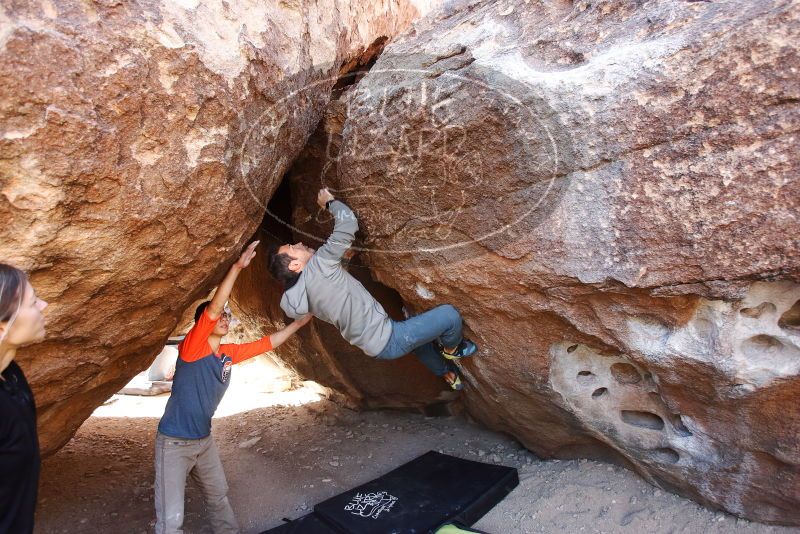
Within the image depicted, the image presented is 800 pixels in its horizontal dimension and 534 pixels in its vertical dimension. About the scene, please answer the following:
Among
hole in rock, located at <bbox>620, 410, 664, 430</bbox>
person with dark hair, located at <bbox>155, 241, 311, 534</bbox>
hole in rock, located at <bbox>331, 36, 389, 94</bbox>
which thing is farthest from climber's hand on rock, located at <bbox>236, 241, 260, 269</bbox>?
hole in rock, located at <bbox>620, 410, 664, 430</bbox>

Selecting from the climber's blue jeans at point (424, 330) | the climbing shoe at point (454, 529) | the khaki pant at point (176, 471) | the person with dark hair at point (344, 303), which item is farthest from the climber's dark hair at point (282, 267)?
the climbing shoe at point (454, 529)

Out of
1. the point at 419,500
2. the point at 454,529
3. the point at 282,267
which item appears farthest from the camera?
the point at 419,500

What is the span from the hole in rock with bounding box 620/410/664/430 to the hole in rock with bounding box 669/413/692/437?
0.07 m

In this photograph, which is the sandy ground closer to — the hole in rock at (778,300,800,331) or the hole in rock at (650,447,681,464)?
the hole in rock at (650,447,681,464)

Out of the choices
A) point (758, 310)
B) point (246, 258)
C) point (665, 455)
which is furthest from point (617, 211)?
point (246, 258)

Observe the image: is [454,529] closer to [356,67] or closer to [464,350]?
[464,350]

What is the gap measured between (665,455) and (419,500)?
1.14 meters

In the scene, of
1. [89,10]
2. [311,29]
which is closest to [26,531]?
[89,10]

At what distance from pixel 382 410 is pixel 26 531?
289cm

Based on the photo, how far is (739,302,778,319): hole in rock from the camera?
6.01 ft

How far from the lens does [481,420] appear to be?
3406 mm

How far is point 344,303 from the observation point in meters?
2.39

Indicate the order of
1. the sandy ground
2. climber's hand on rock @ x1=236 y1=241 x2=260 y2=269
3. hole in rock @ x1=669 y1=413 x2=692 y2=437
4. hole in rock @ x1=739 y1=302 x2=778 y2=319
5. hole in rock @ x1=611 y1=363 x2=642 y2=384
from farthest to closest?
climber's hand on rock @ x1=236 y1=241 x2=260 y2=269, the sandy ground, hole in rock @ x1=611 y1=363 x2=642 y2=384, hole in rock @ x1=669 y1=413 x2=692 y2=437, hole in rock @ x1=739 y1=302 x2=778 y2=319

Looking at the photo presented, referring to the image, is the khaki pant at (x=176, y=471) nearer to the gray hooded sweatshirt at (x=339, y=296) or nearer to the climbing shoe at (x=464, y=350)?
the gray hooded sweatshirt at (x=339, y=296)
